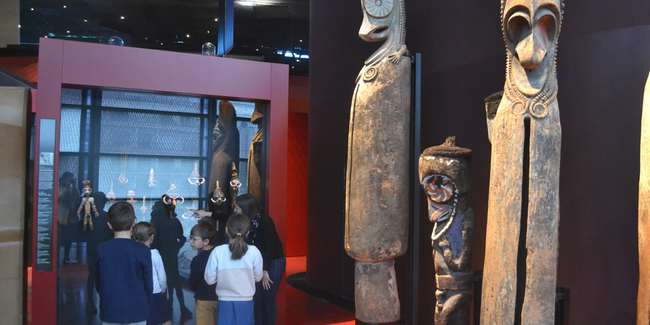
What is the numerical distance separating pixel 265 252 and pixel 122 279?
139 cm

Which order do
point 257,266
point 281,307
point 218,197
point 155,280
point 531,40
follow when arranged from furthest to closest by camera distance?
point 281,307, point 218,197, point 155,280, point 257,266, point 531,40

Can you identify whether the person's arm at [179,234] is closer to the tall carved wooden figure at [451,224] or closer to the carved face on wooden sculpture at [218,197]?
the carved face on wooden sculpture at [218,197]

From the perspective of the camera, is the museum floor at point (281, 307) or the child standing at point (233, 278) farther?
the museum floor at point (281, 307)

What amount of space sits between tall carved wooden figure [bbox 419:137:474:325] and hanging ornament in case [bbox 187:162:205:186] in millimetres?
2350

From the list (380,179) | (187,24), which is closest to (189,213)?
(380,179)

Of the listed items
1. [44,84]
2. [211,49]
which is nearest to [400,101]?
[211,49]

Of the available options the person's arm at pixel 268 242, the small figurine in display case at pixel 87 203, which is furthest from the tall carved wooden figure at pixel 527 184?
the small figurine in display case at pixel 87 203

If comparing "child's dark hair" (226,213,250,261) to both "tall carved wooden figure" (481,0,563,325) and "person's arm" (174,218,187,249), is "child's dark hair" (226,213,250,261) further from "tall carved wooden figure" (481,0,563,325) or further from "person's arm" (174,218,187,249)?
"tall carved wooden figure" (481,0,563,325)

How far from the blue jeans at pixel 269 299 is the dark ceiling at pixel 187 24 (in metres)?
5.47

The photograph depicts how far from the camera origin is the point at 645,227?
261 centimetres

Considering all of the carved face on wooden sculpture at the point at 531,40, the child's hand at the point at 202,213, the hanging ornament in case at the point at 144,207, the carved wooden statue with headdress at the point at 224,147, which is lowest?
the child's hand at the point at 202,213

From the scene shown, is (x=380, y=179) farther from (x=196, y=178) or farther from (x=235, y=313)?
(x=196, y=178)

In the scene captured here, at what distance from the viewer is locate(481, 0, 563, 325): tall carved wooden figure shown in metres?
2.71

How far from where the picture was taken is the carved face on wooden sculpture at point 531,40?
2721 millimetres
